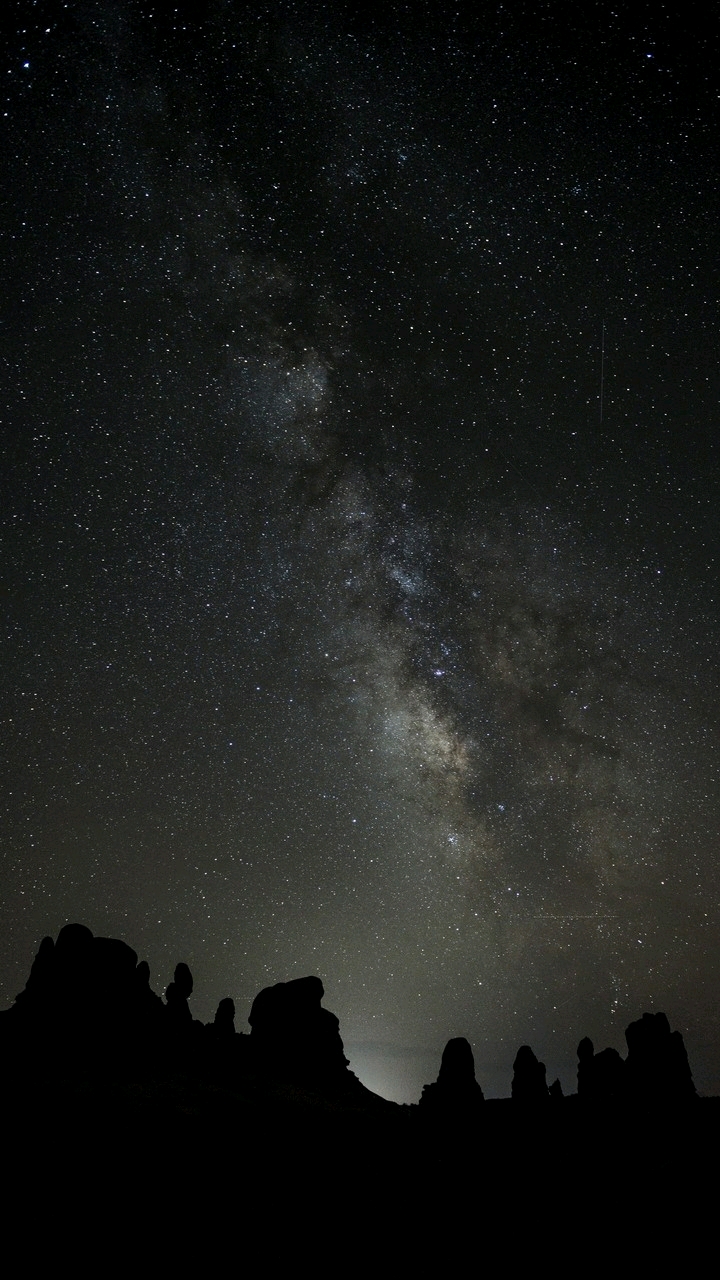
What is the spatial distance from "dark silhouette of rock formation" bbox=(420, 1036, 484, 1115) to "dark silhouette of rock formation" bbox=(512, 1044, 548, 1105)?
2849 millimetres

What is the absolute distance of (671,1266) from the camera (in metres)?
24.2

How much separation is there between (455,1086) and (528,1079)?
5.79 m

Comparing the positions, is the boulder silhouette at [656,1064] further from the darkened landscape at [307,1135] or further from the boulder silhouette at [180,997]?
the boulder silhouette at [180,997]

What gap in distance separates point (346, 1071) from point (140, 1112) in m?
31.9

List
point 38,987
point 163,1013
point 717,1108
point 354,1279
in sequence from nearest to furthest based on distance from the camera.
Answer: point 354,1279 → point 717,1108 → point 38,987 → point 163,1013

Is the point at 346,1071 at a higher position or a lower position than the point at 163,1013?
lower

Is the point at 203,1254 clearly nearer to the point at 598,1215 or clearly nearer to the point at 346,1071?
the point at 598,1215

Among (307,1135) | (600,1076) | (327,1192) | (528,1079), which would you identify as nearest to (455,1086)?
(528,1079)

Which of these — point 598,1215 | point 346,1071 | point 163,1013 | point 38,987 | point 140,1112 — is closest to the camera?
point 598,1215

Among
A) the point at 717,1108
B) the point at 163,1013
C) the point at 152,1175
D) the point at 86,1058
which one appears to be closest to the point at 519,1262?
the point at 152,1175

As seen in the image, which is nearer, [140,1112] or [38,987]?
[140,1112]

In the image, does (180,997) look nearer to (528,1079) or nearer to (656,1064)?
(528,1079)

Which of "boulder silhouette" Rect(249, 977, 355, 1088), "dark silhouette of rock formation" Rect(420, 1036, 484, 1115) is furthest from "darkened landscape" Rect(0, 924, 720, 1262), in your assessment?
"boulder silhouette" Rect(249, 977, 355, 1088)

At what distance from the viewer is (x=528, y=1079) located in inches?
1901
